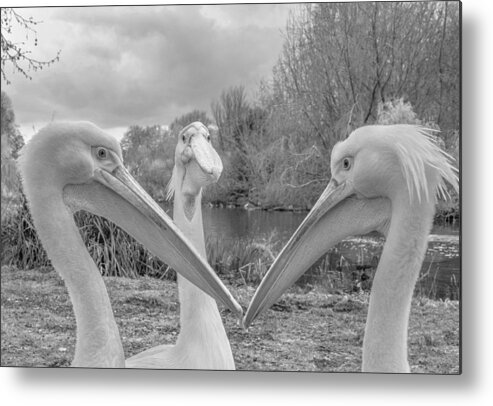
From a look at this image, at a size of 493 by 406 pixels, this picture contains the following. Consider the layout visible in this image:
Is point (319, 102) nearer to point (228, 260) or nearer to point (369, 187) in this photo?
point (369, 187)

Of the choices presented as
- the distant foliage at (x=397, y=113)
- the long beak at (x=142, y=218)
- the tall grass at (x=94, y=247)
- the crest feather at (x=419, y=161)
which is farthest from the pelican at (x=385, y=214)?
the tall grass at (x=94, y=247)

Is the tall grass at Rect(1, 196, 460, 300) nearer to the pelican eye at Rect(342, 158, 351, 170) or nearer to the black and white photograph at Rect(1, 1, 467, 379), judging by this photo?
the black and white photograph at Rect(1, 1, 467, 379)

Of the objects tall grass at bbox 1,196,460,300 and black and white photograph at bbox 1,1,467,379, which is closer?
black and white photograph at bbox 1,1,467,379

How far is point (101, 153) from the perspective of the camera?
2.68 m

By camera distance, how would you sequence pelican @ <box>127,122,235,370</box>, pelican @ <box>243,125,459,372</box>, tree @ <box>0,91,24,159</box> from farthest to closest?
tree @ <box>0,91,24,159</box>, pelican @ <box>127,122,235,370</box>, pelican @ <box>243,125,459,372</box>

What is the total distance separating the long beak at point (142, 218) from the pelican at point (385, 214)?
323 millimetres

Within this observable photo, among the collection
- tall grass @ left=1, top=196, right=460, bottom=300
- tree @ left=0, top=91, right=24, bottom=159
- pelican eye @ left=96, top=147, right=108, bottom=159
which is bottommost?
tall grass @ left=1, top=196, right=460, bottom=300

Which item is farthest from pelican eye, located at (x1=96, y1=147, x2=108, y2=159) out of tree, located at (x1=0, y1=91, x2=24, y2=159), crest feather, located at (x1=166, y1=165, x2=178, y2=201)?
tree, located at (x1=0, y1=91, x2=24, y2=159)

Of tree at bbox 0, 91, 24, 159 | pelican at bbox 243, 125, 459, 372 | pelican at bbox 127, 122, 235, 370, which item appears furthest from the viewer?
tree at bbox 0, 91, 24, 159

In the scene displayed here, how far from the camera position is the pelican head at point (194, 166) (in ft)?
9.36

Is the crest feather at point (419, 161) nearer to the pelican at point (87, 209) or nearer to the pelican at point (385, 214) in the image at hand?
the pelican at point (385, 214)

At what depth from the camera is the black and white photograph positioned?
2691mm

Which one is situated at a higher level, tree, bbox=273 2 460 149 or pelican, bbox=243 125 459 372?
tree, bbox=273 2 460 149

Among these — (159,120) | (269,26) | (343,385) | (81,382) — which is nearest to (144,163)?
(159,120)
